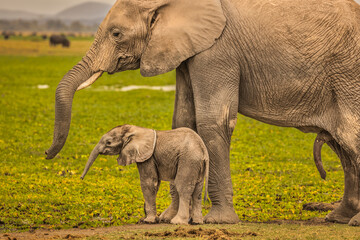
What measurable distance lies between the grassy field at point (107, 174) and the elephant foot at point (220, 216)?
91 cm

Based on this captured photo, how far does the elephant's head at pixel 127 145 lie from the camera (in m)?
8.19

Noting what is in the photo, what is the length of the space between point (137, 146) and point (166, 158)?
0.38 metres

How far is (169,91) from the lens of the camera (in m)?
30.4

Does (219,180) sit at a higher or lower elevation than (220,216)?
higher

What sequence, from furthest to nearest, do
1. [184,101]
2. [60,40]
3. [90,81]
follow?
[60,40]
[184,101]
[90,81]

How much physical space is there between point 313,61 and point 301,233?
2175 mm

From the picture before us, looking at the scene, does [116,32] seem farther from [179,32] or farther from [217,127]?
[217,127]

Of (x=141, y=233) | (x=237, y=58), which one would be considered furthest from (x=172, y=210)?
(x=237, y=58)

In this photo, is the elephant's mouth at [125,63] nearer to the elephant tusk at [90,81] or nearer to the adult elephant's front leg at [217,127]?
the elephant tusk at [90,81]

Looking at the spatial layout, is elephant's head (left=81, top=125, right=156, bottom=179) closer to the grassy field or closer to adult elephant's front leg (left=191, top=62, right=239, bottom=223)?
adult elephant's front leg (left=191, top=62, right=239, bottom=223)

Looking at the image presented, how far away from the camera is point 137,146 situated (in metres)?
8.20

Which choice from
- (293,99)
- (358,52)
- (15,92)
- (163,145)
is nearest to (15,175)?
(163,145)

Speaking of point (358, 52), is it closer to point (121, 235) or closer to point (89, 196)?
point (121, 235)

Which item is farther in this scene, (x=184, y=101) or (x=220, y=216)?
(x=184, y=101)
